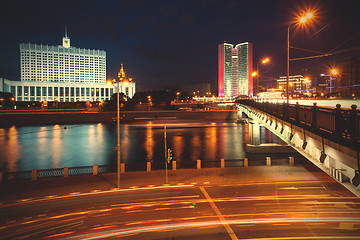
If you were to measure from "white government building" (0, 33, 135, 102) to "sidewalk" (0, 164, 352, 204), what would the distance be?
122m

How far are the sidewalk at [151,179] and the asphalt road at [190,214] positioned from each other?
128 centimetres

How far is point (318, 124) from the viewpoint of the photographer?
9766 millimetres

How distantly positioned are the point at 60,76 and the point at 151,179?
171 m

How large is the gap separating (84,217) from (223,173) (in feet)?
36.2

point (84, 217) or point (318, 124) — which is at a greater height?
point (318, 124)

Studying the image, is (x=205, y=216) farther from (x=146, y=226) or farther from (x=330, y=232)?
(x=330, y=232)

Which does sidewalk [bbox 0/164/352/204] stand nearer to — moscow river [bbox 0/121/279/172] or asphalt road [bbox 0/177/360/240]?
asphalt road [bbox 0/177/360/240]

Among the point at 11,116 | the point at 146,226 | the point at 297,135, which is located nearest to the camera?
the point at 146,226

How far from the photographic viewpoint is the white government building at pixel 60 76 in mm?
140250

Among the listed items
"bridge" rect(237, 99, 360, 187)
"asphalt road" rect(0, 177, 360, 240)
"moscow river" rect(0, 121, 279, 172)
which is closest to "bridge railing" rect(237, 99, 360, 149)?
"bridge" rect(237, 99, 360, 187)

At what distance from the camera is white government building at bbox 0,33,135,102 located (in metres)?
140

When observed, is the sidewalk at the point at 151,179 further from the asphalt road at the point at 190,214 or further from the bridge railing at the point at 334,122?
the bridge railing at the point at 334,122

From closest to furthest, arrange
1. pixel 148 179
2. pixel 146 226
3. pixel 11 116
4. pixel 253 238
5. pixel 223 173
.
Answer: pixel 253 238 < pixel 146 226 < pixel 148 179 < pixel 223 173 < pixel 11 116

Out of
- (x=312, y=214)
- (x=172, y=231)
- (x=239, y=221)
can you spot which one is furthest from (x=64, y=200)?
(x=312, y=214)
